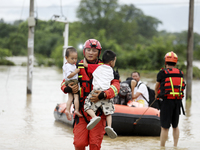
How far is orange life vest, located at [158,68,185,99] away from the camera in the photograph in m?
6.46

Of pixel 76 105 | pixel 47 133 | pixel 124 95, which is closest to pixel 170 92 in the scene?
pixel 76 105

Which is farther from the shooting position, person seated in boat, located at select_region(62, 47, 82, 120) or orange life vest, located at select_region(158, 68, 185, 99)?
orange life vest, located at select_region(158, 68, 185, 99)

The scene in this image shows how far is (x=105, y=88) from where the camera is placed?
477 centimetres

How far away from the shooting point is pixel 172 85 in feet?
21.2

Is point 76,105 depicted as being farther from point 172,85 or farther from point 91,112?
point 172,85

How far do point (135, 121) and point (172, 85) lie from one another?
2.01 m

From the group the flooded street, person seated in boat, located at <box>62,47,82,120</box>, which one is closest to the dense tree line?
the flooded street

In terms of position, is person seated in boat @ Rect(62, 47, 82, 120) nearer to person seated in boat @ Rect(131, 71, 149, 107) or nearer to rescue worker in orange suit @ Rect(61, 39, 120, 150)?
rescue worker in orange suit @ Rect(61, 39, 120, 150)

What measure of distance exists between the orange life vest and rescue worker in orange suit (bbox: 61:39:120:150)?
1.80m

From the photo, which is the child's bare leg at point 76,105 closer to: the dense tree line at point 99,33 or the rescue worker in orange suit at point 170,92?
the rescue worker in orange suit at point 170,92

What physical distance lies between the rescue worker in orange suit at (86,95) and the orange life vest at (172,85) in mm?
1799

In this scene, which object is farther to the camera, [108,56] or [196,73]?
[196,73]

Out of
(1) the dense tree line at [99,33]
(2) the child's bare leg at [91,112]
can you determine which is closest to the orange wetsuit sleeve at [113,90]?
(2) the child's bare leg at [91,112]

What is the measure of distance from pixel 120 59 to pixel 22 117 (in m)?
38.3
